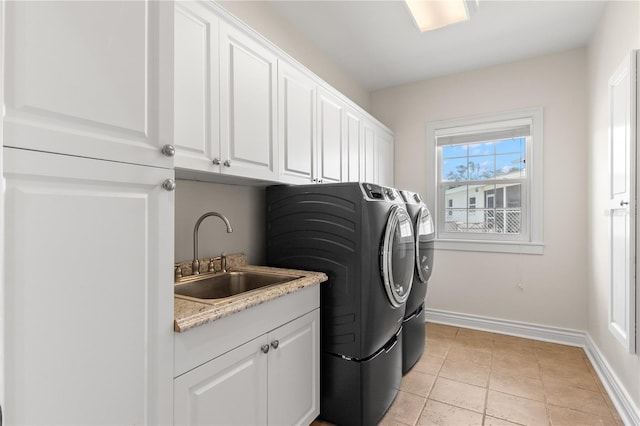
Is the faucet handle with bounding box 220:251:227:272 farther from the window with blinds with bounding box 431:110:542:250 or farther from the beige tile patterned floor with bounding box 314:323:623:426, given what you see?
the window with blinds with bounding box 431:110:542:250

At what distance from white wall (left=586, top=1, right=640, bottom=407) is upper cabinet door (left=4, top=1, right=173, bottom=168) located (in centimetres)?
243

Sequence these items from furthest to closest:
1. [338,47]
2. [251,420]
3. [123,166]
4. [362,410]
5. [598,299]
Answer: [338,47] → [598,299] → [362,410] → [251,420] → [123,166]

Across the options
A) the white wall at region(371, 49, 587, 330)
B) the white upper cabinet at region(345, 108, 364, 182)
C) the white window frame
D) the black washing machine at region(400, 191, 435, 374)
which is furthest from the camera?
the white window frame

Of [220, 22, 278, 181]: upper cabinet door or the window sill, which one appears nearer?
[220, 22, 278, 181]: upper cabinet door

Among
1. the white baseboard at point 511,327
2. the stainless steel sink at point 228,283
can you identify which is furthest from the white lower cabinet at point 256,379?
the white baseboard at point 511,327

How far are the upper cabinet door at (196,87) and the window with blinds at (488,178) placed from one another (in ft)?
9.02

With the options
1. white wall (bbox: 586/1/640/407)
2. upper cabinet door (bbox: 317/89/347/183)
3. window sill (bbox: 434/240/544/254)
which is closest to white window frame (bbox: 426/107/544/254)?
window sill (bbox: 434/240/544/254)

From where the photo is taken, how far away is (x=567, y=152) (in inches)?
119

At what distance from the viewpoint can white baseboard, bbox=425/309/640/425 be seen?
1.91 metres

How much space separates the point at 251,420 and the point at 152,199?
0.97 meters

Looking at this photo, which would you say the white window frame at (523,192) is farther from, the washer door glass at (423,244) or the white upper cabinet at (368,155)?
the washer door glass at (423,244)

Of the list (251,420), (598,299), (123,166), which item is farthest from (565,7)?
(251,420)

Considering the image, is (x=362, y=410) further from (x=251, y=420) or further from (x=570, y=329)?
(x=570, y=329)

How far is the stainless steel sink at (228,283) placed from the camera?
1685 mm
